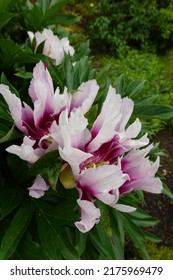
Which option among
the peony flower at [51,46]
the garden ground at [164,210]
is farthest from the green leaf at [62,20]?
the garden ground at [164,210]

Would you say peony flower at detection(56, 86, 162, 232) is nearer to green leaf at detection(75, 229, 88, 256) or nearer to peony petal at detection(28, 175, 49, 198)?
peony petal at detection(28, 175, 49, 198)

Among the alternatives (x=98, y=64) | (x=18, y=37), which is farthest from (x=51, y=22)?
(x=98, y=64)

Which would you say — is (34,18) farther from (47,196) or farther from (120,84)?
(47,196)

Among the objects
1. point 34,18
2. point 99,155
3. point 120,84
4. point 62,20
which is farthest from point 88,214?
point 62,20

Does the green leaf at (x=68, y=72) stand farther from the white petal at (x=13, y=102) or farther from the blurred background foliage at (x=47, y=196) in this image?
the white petal at (x=13, y=102)
